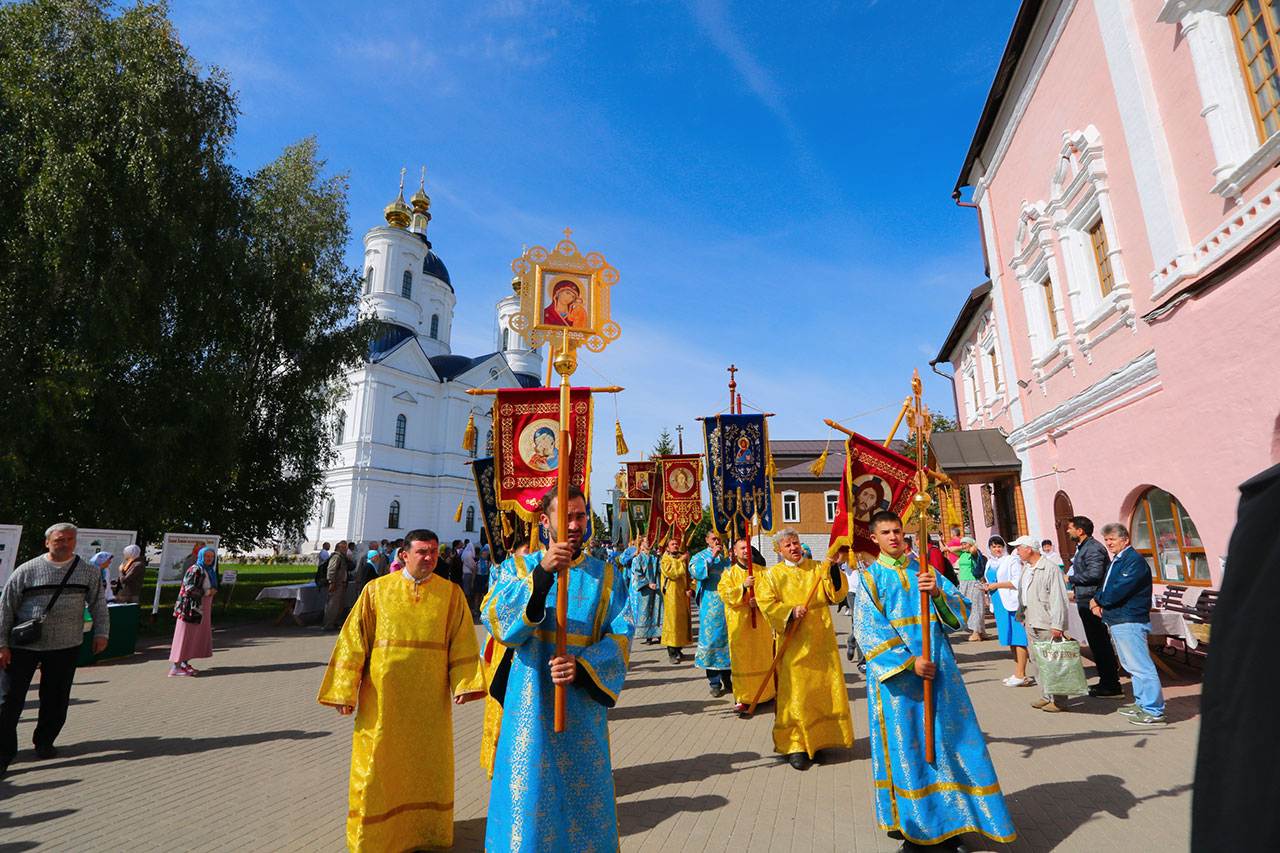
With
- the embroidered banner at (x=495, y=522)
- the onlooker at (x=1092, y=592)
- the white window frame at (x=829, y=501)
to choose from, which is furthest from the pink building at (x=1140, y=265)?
the white window frame at (x=829, y=501)

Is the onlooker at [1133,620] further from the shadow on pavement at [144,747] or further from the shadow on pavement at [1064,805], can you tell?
the shadow on pavement at [144,747]

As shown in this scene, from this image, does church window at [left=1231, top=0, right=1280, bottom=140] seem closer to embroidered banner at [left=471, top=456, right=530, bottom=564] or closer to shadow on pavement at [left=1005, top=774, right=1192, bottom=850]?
shadow on pavement at [left=1005, top=774, right=1192, bottom=850]

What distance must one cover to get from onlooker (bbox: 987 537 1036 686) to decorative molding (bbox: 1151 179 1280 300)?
3.75 metres

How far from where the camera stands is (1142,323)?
9445mm

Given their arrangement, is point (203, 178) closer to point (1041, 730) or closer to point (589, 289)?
point (589, 289)

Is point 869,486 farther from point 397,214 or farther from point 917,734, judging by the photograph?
point 397,214

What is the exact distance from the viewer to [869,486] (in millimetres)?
6398

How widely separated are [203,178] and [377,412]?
2863 centimetres

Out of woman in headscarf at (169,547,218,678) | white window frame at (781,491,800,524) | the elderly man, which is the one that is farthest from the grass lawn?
white window frame at (781,491,800,524)

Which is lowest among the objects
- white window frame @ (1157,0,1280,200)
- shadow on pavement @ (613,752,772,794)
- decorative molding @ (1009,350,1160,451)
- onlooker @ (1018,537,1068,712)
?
shadow on pavement @ (613,752,772,794)

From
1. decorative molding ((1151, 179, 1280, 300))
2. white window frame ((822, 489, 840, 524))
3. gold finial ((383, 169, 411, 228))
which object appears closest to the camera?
decorative molding ((1151, 179, 1280, 300))

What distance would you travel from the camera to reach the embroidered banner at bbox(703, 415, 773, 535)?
8492 mm

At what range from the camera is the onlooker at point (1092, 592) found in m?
7.55

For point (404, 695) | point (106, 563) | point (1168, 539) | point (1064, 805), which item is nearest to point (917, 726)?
point (1064, 805)
